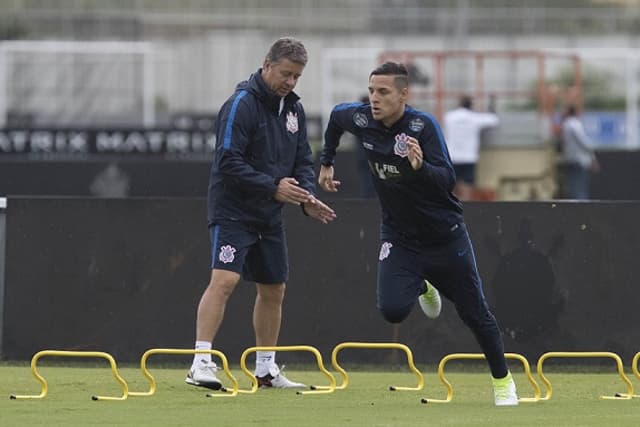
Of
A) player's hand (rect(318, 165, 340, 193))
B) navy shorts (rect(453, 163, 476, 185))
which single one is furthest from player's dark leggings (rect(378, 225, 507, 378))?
navy shorts (rect(453, 163, 476, 185))

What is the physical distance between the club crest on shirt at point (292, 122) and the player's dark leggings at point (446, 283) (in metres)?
1.23

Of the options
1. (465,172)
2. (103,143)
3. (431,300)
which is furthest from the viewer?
(103,143)

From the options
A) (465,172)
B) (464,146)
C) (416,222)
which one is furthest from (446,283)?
(465,172)

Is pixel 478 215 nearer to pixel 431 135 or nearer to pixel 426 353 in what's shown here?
pixel 426 353

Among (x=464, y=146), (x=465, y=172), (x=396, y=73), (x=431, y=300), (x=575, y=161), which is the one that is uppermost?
(x=396, y=73)

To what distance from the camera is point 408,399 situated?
31.1 feet

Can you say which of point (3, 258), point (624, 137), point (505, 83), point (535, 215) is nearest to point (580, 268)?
point (535, 215)

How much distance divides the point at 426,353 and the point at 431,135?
3.62 m

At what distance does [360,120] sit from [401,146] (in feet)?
1.33

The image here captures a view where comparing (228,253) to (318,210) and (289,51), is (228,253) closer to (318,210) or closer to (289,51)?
(318,210)

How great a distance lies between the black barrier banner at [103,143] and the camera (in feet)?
100

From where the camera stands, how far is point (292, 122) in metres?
9.98

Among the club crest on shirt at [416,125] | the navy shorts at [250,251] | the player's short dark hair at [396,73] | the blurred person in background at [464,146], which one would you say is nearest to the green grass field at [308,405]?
the navy shorts at [250,251]

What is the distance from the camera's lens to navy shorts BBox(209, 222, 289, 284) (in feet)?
32.1
